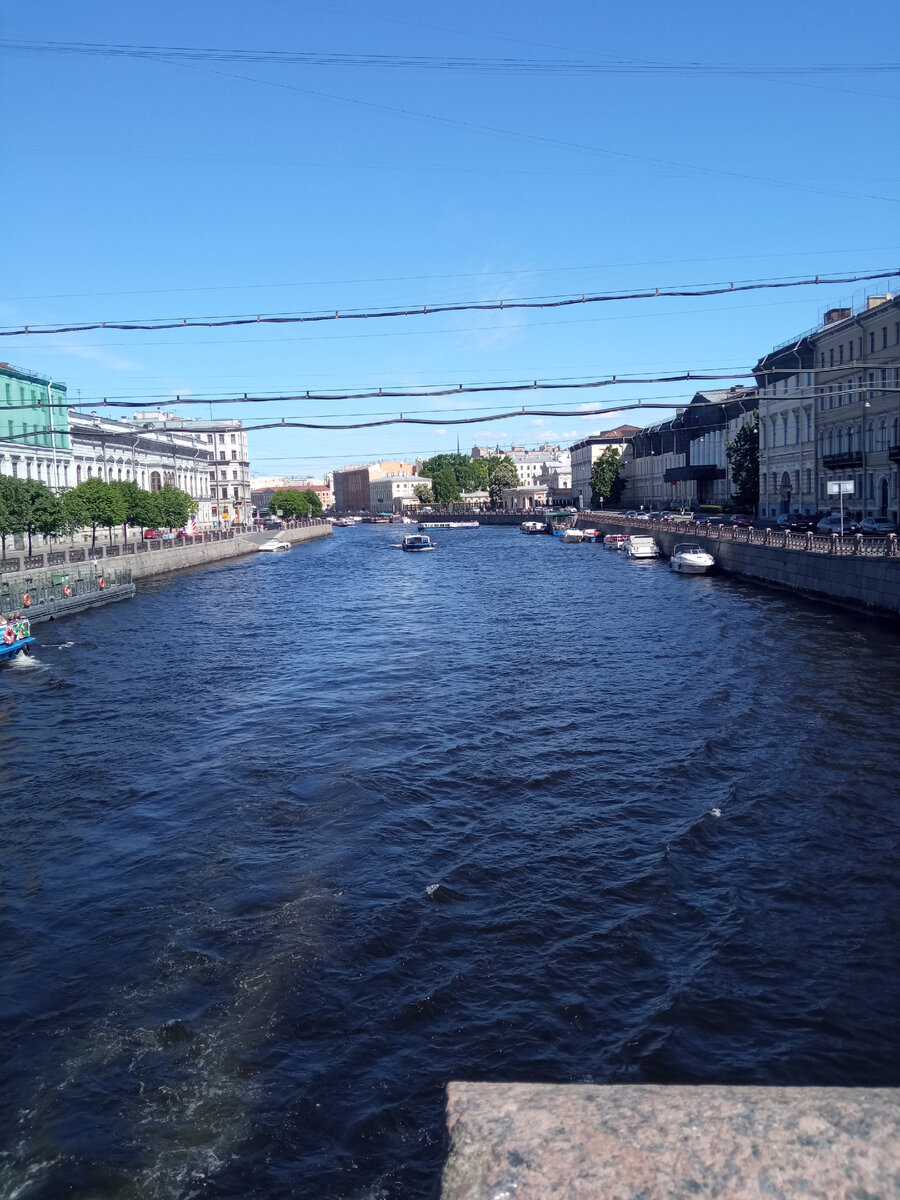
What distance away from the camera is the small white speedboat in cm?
4500

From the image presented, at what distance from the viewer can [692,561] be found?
45188 millimetres

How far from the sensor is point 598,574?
49375 millimetres

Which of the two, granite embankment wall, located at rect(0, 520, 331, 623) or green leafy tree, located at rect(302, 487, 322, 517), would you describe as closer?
granite embankment wall, located at rect(0, 520, 331, 623)

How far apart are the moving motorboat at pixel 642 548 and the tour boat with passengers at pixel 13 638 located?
39317mm

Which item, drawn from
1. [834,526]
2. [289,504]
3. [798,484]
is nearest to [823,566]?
[834,526]

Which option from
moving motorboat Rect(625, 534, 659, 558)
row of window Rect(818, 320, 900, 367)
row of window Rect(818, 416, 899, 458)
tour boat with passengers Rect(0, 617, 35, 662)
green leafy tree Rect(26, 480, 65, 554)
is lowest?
tour boat with passengers Rect(0, 617, 35, 662)

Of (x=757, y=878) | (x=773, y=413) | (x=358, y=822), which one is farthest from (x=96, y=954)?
(x=773, y=413)

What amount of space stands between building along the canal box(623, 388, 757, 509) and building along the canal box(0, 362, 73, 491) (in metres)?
46.6

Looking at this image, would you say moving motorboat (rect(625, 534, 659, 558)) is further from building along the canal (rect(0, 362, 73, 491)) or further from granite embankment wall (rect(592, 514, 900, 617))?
building along the canal (rect(0, 362, 73, 491))

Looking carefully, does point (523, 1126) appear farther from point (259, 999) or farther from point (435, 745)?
point (435, 745)

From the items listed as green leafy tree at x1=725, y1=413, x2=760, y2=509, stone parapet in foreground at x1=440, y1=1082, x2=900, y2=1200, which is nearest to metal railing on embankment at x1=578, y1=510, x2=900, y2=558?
green leafy tree at x1=725, y1=413, x2=760, y2=509

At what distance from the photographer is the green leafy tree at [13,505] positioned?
41156mm

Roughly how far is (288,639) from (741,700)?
14.7 m

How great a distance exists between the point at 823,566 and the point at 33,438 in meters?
49.3
